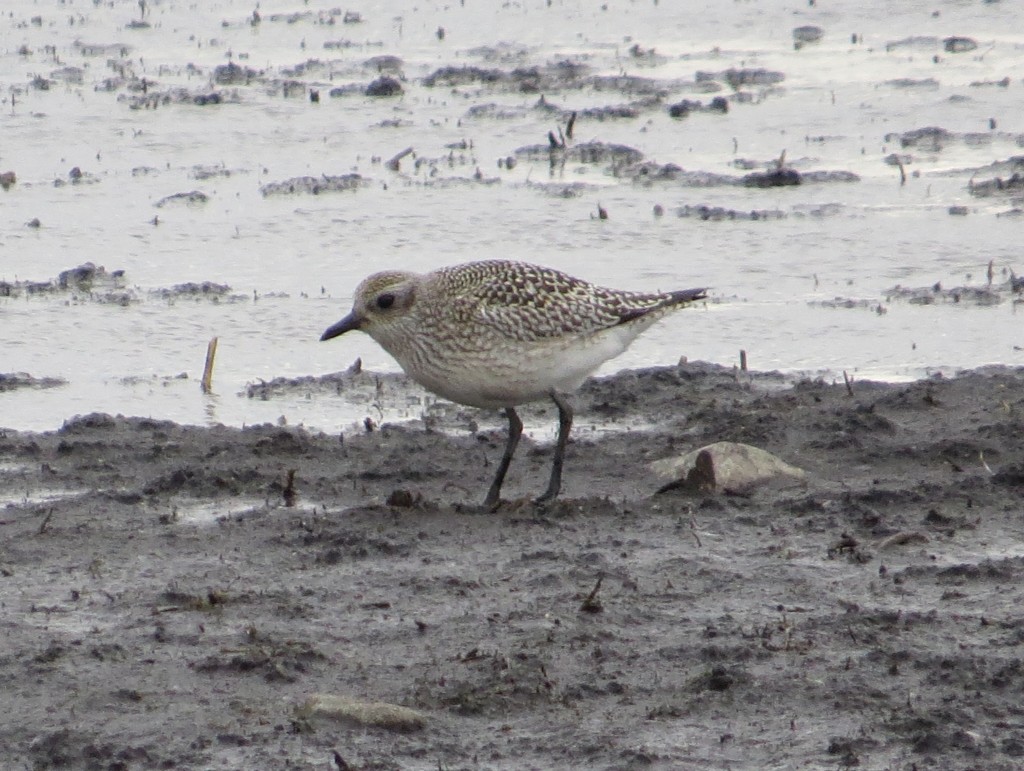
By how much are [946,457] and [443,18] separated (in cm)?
1250

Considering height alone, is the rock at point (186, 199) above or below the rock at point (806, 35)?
below

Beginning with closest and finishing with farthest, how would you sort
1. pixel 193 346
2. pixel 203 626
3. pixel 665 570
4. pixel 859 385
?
pixel 203 626
pixel 665 570
pixel 859 385
pixel 193 346

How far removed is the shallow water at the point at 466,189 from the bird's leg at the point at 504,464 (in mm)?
1296

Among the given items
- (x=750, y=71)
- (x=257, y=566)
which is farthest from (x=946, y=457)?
(x=750, y=71)

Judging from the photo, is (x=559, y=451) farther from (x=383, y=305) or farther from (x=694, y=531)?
(x=383, y=305)

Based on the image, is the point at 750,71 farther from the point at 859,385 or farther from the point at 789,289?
the point at 859,385

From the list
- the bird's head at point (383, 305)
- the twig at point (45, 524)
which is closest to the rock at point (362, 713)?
the twig at point (45, 524)

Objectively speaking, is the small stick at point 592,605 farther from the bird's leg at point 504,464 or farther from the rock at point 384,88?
the rock at point 384,88

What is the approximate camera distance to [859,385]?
9.02 m

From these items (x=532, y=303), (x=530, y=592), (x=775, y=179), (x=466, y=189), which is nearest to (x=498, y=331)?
(x=532, y=303)

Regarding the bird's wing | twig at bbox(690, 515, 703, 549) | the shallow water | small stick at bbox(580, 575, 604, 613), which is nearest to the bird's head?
the bird's wing

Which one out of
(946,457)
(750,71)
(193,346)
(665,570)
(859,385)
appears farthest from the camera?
(750,71)

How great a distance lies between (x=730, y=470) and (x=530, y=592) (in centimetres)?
148

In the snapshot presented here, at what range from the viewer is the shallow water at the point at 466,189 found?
10117 millimetres
